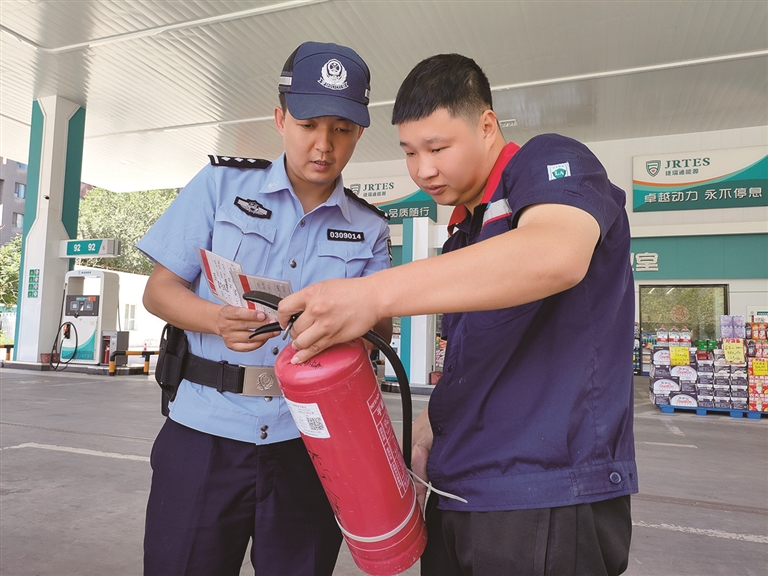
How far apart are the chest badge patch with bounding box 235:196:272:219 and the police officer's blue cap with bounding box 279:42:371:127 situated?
242mm

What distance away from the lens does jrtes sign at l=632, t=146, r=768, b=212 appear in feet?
36.9

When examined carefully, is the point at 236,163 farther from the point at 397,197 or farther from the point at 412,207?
the point at 397,197

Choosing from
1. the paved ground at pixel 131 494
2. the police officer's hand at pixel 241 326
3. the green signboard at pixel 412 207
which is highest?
the green signboard at pixel 412 207

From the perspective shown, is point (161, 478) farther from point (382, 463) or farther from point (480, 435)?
point (480, 435)

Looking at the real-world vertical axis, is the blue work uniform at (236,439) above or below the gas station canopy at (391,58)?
below

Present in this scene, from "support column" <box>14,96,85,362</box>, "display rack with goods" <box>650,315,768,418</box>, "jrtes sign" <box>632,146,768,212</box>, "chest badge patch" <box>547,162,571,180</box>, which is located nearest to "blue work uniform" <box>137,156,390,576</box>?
"chest badge patch" <box>547,162,571,180</box>

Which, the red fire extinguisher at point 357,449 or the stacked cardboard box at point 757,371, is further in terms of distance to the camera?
the stacked cardboard box at point 757,371

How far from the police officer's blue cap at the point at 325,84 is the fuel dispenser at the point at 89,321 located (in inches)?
390

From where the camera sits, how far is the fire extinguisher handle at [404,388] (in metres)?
0.98

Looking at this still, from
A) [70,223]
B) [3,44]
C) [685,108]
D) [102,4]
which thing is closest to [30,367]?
[70,223]

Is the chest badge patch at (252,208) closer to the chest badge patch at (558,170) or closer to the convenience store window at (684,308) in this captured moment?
the chest badge patch at (558,170)

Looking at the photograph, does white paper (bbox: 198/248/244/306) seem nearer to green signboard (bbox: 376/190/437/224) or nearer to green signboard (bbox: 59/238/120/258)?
green signboard (bbox: 59/238/120/258)

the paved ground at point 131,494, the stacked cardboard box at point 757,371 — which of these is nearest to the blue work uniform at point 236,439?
the paved ground at point 131,494

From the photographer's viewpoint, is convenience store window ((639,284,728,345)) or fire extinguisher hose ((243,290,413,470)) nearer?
fire extinguisher hose ((243,290,413,470))
